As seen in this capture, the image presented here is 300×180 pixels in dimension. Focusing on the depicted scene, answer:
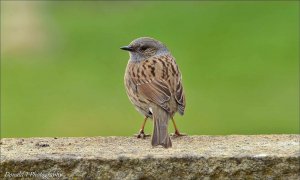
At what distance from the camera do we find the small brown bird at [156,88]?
34.2 feet

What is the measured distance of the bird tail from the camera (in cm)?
944

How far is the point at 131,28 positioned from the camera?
3534 centimetres

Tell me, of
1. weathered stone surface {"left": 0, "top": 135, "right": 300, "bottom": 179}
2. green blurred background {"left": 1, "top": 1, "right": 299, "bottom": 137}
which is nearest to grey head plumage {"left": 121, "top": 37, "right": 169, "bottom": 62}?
weathered stone surface {"left": 0, "top": 135, "right": 300, "bottom": 179}

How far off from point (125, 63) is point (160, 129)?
20.6 meters

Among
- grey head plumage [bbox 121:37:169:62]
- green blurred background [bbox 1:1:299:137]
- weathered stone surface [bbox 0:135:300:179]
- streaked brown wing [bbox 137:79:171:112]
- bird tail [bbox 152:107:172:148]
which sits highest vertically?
green blurred background [bbox 1:1:299:137]

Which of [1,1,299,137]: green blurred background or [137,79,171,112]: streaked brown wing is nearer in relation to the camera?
[137,79,171,112]: streaked brown wing

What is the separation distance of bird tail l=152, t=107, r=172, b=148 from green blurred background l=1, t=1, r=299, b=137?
10.8 m

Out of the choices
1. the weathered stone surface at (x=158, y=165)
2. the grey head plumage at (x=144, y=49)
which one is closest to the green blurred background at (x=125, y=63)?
the grey head plumage at (x=144, y=49)

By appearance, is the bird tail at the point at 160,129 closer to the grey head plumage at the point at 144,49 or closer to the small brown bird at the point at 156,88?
the small brown bird at the point at 156,88

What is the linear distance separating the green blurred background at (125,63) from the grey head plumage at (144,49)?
31.0 ft

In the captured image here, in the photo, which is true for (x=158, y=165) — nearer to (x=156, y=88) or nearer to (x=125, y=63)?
(x=156, y=88)

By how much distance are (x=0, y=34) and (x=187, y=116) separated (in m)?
9.94

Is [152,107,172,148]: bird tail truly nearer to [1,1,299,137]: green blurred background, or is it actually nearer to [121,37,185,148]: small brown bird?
[121,37,185,148]: small brown bird

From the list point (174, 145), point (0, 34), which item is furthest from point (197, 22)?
point (174, 145)
